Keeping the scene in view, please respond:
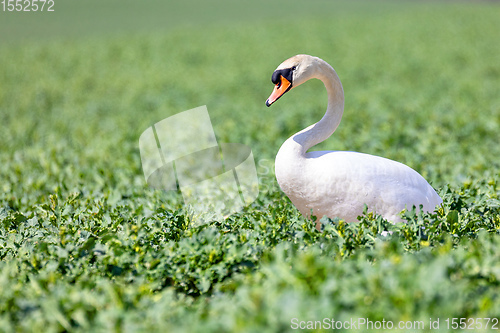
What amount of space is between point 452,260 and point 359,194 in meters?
1.08

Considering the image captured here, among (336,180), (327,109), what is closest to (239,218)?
(336,180)

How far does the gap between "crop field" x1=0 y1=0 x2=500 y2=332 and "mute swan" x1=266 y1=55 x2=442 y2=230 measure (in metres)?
0.14

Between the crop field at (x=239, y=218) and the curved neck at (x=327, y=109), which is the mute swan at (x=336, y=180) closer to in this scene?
the curved neck at (x=327, y=109)

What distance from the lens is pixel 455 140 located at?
8.21 meters

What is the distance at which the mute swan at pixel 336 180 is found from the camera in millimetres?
3943

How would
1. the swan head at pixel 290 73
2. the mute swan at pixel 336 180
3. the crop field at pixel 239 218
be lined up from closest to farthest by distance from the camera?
the crop field at pixel 239 218 → the mute swan at pixel 336 180 → the swan head at pixel 290 73

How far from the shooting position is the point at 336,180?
3.92m

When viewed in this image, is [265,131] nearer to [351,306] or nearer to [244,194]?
[244,194]

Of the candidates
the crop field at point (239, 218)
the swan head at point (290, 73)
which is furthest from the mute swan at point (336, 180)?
the crop field at point (239, 218)

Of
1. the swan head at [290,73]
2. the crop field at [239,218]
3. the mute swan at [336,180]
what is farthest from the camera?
the swan head at [290,73]

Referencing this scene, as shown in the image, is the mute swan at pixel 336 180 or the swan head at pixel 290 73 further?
the swan head at pixel 290 73

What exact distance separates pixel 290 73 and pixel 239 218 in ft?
4.01

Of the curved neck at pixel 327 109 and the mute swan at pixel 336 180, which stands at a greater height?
the curved neck at pixel 327 109

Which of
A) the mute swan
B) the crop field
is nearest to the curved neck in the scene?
the mute swan
